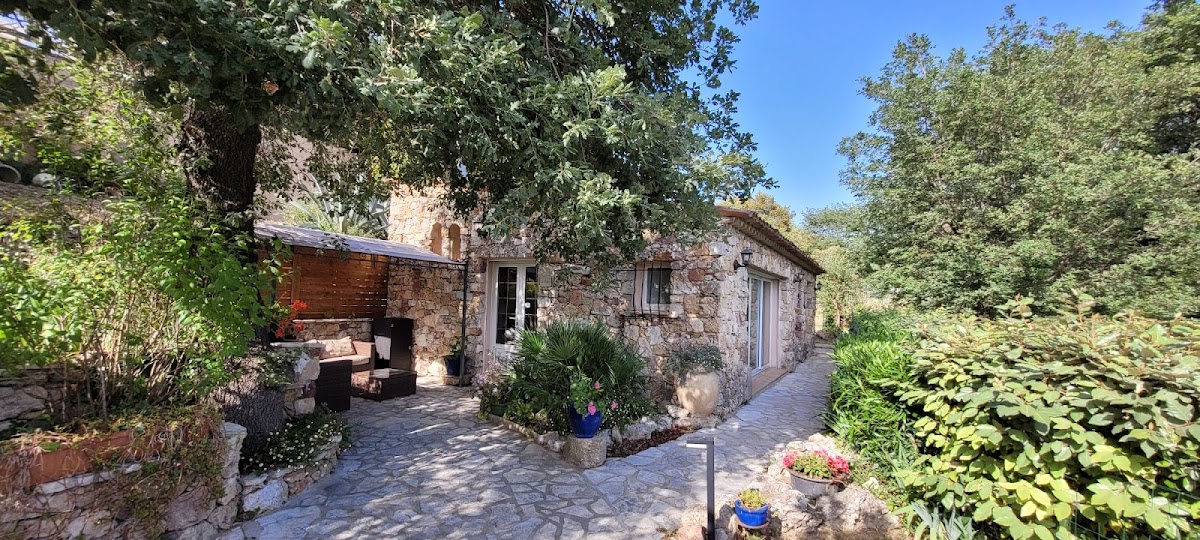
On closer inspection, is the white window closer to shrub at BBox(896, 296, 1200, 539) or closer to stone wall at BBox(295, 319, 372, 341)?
shrub at BBox(896, 296, 1200, 539)

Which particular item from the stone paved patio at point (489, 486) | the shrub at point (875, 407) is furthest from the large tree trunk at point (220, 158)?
the shrub at point (875, 407)

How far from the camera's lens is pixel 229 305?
3295 mm

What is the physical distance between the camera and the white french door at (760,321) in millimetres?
9469

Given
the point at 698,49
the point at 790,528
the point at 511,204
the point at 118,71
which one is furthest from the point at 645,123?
the point at 118,71

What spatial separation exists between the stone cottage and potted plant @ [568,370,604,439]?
1.19 m

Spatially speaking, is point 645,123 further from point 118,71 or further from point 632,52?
point 118,71

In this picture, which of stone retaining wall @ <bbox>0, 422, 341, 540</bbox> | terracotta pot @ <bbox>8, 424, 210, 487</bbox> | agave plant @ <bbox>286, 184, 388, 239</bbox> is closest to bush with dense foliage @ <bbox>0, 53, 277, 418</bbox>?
terracotta pot @ <bbox>8, 424, 210, 487</bbox>

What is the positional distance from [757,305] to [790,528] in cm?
668

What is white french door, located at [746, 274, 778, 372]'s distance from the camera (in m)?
9.47

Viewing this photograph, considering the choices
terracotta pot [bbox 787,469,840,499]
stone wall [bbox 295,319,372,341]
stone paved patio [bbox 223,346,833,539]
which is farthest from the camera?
stone wall [bbox 295,319,372,341]

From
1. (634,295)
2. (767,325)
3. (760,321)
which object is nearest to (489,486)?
(634,295)

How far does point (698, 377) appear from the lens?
6.62 m

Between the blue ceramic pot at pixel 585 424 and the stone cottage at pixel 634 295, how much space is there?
4.85ft

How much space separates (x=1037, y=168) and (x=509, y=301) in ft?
33.5
